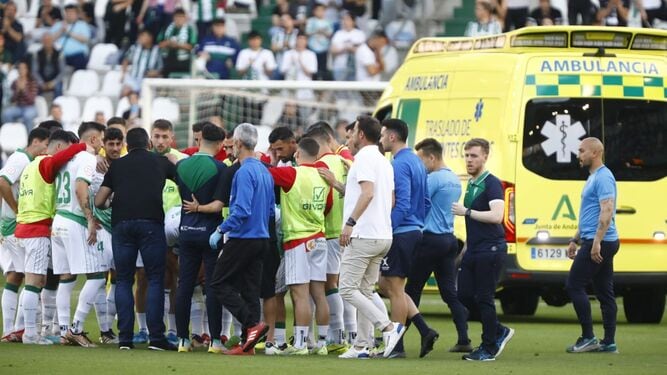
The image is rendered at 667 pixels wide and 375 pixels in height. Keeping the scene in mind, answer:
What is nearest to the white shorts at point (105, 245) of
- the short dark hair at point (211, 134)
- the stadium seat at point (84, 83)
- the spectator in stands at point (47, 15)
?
the short dark hair at point (211, 134)

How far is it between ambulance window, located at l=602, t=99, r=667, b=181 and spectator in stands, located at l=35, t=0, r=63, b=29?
57.0 feet

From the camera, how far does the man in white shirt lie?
1412 cm

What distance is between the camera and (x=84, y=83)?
31969 millimetres

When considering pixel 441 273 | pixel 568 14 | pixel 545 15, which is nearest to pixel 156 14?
pixel 545 15

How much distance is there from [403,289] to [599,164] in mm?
2325

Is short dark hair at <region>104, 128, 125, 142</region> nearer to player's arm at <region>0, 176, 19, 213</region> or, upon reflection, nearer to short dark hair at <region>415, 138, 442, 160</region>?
player's arm at <region>0, 176, 19, 213</region>

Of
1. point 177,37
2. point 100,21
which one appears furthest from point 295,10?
point 100,21

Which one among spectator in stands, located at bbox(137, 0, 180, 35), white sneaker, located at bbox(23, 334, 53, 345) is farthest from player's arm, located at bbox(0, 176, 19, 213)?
spectator in stands, located at bbox(137, 0, 180, 35)

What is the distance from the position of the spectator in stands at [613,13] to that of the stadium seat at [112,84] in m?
9.00

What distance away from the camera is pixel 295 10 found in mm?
31344

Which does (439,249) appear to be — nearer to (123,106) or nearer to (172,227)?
(172,227)

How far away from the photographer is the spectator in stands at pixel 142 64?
31.1m

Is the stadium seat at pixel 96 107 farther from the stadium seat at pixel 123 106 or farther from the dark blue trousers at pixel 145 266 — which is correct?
the dark blue trousers at pixel 145 266

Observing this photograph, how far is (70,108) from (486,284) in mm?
18201
